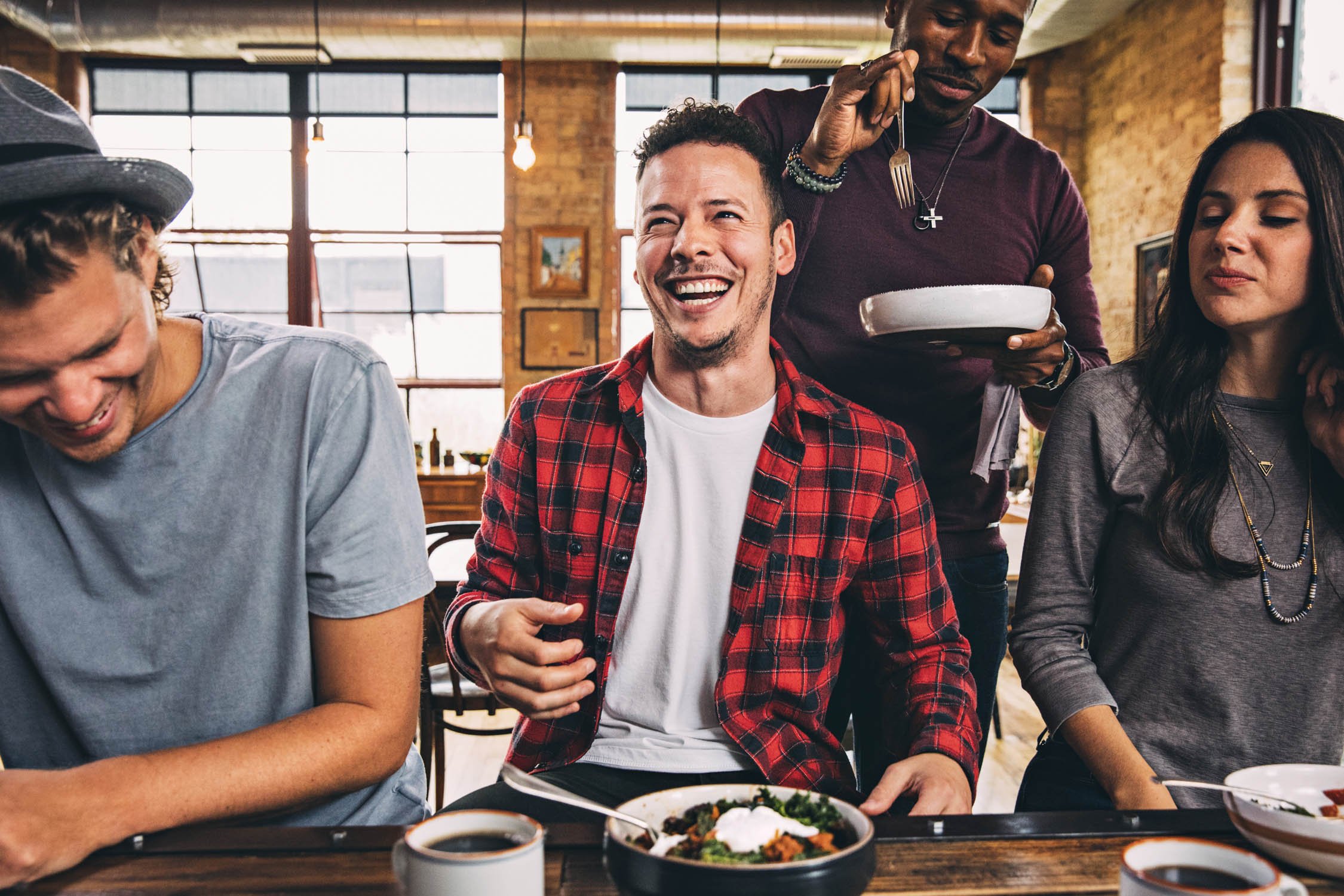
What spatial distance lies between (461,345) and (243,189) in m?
2.11

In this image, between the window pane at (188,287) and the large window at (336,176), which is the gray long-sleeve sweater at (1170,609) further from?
the window pane at (188,287)

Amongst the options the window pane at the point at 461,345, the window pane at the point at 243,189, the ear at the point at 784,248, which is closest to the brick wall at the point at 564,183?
the window pane at the point at 461,345

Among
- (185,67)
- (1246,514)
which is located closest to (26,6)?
(185,67)

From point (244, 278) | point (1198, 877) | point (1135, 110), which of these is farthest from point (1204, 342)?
point (244, 278)

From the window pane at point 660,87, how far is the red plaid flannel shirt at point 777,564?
21.0 ft

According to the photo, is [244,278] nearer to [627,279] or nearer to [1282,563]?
[627,279]

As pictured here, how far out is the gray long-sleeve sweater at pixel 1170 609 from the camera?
1.36 meters

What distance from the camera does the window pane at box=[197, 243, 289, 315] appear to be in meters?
7.56

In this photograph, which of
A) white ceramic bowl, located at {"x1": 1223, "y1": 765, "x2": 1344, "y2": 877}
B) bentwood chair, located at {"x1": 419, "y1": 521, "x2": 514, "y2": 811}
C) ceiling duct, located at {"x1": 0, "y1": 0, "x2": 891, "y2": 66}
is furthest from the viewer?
ceiling duct, located at {"x1": 0, "y1": 0, "x2": 891, "y2": 66}

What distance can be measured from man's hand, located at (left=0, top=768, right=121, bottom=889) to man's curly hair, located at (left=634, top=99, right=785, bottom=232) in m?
1.25

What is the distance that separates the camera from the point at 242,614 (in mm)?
1174

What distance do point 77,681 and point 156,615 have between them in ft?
0.40

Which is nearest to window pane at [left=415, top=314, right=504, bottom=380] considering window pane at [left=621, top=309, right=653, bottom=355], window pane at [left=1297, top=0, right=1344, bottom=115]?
window pane at [left=621, top=309, right=653, bottom=355]

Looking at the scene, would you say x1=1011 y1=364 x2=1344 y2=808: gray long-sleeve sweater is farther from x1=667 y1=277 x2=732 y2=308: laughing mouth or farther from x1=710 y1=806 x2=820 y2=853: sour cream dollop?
x1=710 y1=806 x2=820 y2=853: sour cream dollop
